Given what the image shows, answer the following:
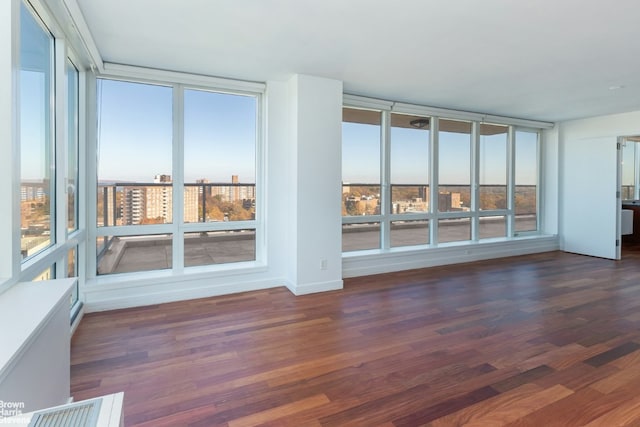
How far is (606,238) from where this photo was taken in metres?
5.73

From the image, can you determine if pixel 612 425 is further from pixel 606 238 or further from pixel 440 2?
pixel 606 238

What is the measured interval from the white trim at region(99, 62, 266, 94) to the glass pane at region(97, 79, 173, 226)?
13 centimetres

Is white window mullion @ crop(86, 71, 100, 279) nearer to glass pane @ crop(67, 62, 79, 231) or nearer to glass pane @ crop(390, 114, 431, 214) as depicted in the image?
glass pane @ crop(67, 62, 79, 231)

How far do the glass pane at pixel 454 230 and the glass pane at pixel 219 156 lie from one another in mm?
3262

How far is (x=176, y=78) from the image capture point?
11.9ft

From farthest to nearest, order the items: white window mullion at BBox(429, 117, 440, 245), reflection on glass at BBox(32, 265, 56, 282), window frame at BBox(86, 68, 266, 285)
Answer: white window mullion at BBox(429, 117, 440, 245) < window frame at BBox(86, 68, 266, 285) < reflection on glass at BBox(32, 265, 56, 282)

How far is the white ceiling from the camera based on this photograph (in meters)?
2.35

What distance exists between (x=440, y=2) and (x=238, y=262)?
330cm

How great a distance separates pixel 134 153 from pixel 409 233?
13.2 ft

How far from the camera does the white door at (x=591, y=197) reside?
18.5 feet

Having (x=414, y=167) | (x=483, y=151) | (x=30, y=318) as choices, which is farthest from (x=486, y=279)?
(x=30, y=318)

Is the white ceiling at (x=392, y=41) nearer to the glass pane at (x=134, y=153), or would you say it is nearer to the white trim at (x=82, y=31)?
the white trim at (x=82, y=31)

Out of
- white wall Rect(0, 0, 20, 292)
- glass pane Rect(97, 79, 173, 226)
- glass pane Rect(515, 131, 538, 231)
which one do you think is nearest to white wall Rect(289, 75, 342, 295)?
glass pane Rect(97, 79, 173, 226)

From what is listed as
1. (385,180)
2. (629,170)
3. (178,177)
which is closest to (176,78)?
(178,177)
